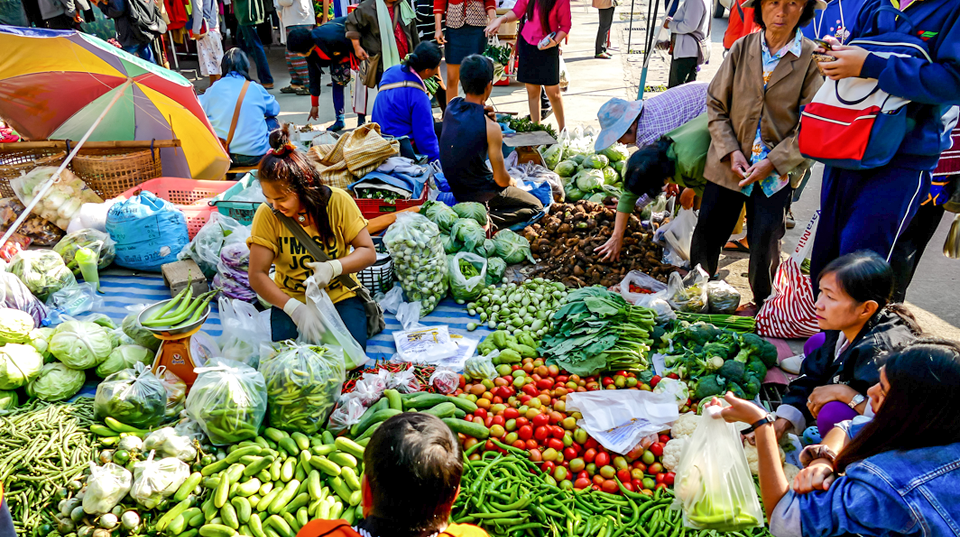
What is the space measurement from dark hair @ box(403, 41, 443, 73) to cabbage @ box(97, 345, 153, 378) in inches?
133

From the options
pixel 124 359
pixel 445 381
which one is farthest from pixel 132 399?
pixel 445 381

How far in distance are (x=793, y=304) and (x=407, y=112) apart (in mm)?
3623

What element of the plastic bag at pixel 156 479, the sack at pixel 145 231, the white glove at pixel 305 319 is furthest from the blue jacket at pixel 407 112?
the plastic bag at pixel 156 479

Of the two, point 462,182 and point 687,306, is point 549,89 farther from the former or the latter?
point 687,306

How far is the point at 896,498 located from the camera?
1550 mm

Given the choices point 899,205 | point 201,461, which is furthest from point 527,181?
point 201,461

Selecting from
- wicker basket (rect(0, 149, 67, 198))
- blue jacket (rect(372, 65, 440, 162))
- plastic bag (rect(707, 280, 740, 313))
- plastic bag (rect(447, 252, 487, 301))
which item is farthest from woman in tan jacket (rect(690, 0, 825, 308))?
wicker basket (rect(0, 149, 67, 198))

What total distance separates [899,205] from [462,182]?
302 centimetres

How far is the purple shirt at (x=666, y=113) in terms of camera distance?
169 inches

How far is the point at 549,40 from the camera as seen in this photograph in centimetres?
656

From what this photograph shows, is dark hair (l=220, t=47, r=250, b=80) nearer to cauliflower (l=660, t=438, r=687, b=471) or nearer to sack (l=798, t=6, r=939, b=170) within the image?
sack (l=798, t=6, r=939, b=170)

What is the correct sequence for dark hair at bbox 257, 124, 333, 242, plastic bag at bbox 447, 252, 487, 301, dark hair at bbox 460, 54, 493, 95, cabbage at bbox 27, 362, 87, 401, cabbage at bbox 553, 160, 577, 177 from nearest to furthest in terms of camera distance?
dark hair at bbox 257, 124, 333, 242 → cabbage at bbox 27, 362, 87, 401 → plastic bag at bbox 447, 252, 487, 301 → dark hair at bbox 460, 54, 493, 95 → cabbage at bbox 553, 160, 577, 177

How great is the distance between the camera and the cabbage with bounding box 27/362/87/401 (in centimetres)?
319

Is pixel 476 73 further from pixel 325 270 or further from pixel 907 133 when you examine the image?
pixel 907 133
